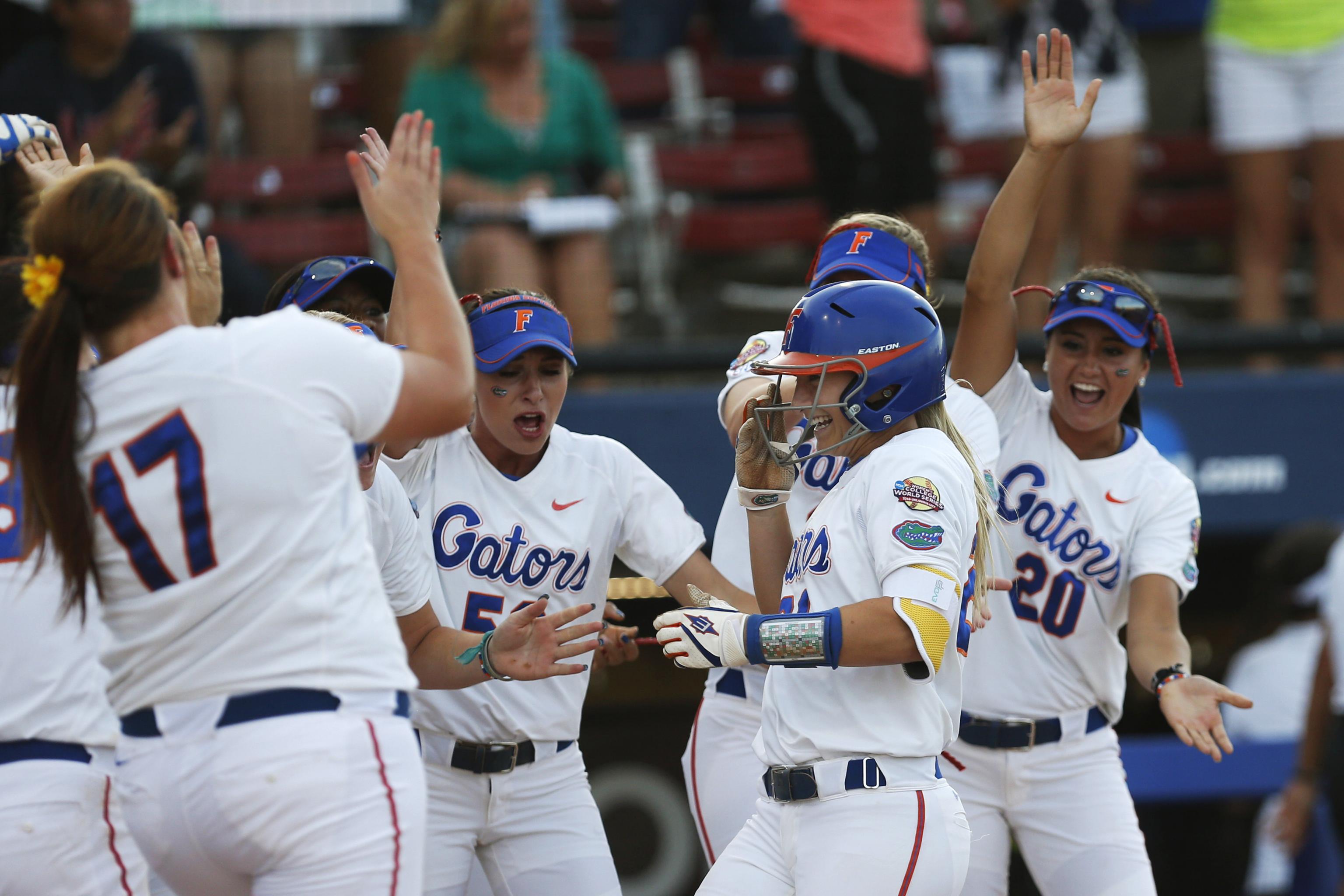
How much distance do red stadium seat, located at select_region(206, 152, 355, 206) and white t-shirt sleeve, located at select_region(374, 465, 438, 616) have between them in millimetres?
3287

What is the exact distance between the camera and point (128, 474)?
2379 millimetres

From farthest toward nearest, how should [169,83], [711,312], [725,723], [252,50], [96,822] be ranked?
[711,312]
[252,50]
[169,83]
[725,723]
[96,822]

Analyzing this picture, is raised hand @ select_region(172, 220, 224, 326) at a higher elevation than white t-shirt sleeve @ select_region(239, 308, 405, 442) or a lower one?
higher

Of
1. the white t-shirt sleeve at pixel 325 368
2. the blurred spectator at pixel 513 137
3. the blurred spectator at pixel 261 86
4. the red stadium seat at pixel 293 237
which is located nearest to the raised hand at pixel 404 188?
the white t-shirt sleeve at pixel 325 368

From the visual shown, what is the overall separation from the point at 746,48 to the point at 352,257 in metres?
4.21

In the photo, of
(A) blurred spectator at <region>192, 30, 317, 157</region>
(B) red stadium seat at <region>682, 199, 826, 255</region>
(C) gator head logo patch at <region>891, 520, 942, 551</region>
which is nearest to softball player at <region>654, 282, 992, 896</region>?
(C) gator head logo patch at <region>891, 520, 942, 551</region>

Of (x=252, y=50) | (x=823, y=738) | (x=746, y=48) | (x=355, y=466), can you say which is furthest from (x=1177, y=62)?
(x=355, y=466)

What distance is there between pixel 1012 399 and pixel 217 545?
91.8 inches

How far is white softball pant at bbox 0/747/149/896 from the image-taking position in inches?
111

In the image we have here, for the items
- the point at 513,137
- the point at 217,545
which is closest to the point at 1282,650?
the point at 513,137

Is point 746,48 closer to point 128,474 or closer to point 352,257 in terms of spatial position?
point 352,257

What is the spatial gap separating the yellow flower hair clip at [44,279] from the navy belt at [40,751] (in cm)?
94

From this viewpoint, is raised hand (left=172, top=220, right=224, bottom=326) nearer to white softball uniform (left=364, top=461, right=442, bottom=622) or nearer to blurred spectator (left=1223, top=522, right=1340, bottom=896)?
white softball uniform (left=364, top=461, right=442, bottom=622)

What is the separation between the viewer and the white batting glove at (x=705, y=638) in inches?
116
